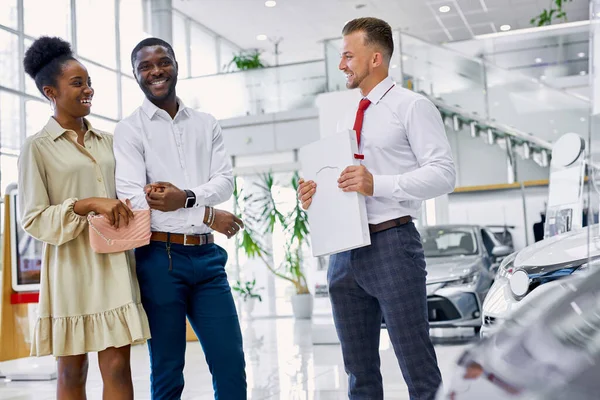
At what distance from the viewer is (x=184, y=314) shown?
222cm

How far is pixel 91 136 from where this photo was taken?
2363mm

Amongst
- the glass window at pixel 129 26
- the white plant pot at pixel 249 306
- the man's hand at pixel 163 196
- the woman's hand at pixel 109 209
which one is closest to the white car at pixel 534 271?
the man's hand at pixel 163 196

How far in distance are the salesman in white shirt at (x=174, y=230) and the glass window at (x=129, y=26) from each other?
31.7ft

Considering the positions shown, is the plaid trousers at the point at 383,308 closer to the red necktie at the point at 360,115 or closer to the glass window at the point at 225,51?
the red necktie at the point at 360,115

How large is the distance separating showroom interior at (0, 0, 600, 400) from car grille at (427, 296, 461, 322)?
0.03 feet

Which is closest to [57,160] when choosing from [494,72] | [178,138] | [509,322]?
[178,138]

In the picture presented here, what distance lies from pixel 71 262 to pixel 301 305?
8.41 m

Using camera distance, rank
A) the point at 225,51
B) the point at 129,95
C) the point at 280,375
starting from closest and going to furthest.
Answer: the point at 280,375 < the point at 129,95 < the point at 225,51

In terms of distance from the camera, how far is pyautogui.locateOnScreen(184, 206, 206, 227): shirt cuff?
2225 millimetres

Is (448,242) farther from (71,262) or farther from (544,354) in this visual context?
(544,354)

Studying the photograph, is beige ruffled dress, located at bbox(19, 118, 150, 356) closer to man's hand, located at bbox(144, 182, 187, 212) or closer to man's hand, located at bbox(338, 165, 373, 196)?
man's hand, located at bbox(144, 182, 187, 212)

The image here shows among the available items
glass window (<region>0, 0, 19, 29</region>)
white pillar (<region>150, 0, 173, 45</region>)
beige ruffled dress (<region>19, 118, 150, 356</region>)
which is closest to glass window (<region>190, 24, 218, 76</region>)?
white pillar (<region>150, 0, 173, 45</region>)

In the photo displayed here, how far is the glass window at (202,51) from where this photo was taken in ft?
46.1

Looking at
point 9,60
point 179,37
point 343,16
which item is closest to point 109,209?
point 9,60
